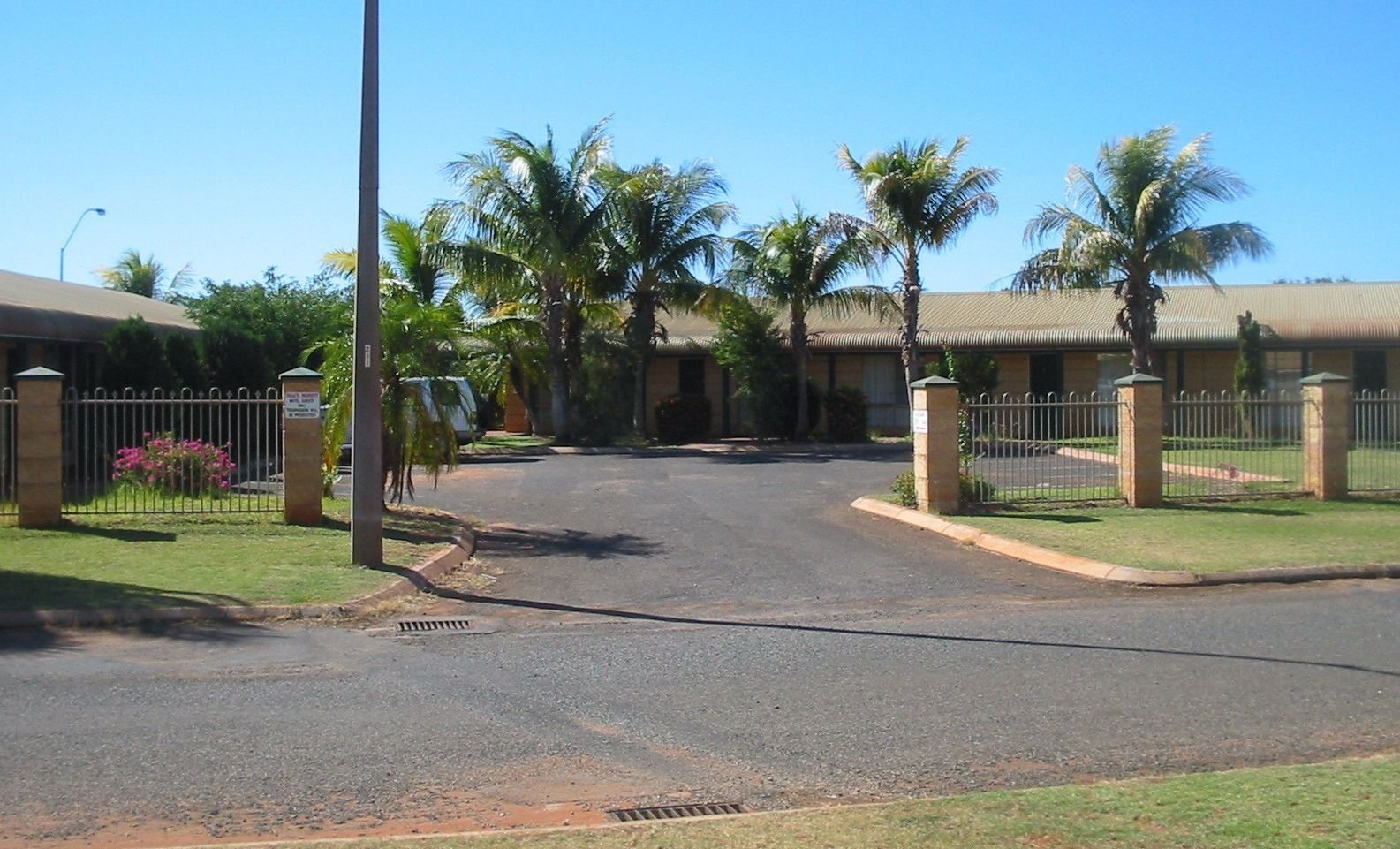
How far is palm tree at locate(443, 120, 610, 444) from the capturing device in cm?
3306

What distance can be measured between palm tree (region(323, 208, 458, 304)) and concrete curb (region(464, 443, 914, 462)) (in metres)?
4.81

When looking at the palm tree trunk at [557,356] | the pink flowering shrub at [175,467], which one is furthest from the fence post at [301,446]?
the palm tree trunk at [557,356]

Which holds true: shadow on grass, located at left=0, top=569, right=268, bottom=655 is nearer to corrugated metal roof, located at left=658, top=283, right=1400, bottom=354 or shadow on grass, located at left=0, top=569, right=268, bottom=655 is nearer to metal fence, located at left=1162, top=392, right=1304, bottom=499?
metal fence, located at left=1162, top=392, right=1304, bottom=499

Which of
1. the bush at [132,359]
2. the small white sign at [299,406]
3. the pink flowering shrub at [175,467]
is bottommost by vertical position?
the pink flowering shrub at [175,467]

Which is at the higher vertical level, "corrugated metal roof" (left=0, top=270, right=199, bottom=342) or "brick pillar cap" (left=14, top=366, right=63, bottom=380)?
"corrugated metal roof" (left=0, top=270, right=199, bottom=342)

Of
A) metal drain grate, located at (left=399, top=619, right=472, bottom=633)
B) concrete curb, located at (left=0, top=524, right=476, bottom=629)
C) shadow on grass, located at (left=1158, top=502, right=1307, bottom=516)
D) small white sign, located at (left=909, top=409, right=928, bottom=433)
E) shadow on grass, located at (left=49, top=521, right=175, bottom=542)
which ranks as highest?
small white sign, located at (left=909, top=409, right=928, bottom=433)

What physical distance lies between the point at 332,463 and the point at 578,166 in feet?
56.9

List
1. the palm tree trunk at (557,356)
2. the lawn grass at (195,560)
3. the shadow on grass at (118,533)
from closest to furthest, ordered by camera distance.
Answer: the lawn grass at (195,560) → the shadow on grass at (118,533) → the palm tree trunk at (557,356)

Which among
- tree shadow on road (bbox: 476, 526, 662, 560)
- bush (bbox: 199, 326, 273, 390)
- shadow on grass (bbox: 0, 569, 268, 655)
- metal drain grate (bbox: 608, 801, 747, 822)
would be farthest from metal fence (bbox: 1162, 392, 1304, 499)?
bush (bbox: 199, 326, 273, 390)

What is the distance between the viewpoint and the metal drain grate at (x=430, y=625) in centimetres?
1083

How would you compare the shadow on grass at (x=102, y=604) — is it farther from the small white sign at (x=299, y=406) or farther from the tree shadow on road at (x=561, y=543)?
the tree shadow on road at (x=561, y=543)

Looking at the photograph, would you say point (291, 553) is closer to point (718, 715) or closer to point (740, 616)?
point (740, 616)

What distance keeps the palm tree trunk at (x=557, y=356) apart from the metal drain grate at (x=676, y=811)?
28.0 meters

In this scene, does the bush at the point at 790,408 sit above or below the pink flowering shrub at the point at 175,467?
above
